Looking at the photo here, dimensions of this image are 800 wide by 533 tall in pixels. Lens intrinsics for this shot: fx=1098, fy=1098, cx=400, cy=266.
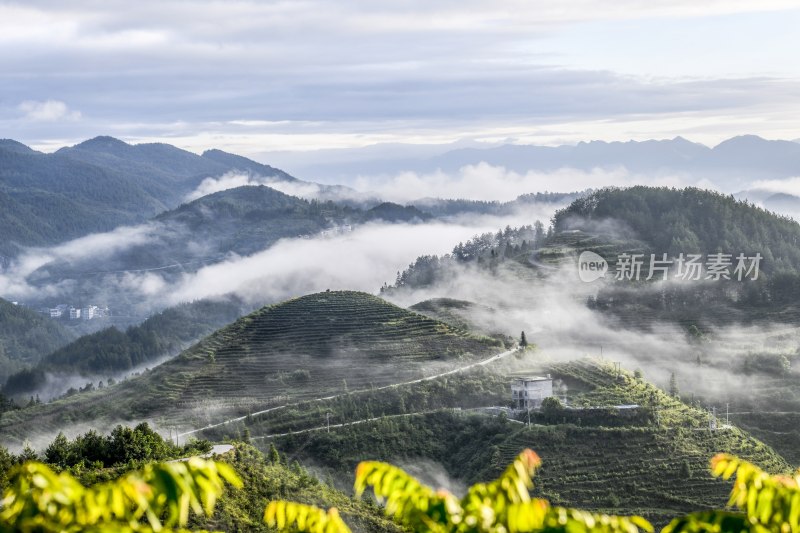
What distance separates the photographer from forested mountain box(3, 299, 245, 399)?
11225 cm

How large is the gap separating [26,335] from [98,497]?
562 ft

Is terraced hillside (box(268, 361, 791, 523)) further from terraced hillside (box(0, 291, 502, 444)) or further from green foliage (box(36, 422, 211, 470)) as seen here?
green foliage (box(36, 422, 211, 470))

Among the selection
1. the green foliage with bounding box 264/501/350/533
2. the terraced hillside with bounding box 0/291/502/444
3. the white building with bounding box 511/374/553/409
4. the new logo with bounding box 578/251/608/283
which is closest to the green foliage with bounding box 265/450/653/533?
the green foliage with bounding box 264/501/350/533

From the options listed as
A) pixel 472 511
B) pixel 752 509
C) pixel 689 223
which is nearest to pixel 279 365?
pixel 689 223

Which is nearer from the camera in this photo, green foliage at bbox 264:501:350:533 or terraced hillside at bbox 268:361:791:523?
green foliage at bbox 264:501:350:533

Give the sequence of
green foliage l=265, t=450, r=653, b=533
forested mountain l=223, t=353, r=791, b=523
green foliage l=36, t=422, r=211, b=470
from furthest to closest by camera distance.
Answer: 1. forested mountain l=223, t=353, r=791, b=523
2. green foliage l=36, t=422, r=211, b=470
3. green foliage l=265, t=450, r=653, b=533

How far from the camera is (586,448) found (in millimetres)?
46062

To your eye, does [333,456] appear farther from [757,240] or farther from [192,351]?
[757,240]

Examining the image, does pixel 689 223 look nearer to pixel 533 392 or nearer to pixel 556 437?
pixel 533 392

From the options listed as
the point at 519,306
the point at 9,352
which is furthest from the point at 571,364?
the point at 9,352

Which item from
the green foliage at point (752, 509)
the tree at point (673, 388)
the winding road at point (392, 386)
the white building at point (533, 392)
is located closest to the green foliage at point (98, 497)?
the green foliage at point (752, 509)

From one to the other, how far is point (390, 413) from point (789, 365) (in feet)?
79.1

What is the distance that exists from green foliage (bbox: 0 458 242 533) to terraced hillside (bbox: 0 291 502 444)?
172ft

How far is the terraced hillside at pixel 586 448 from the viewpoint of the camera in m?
42.2
